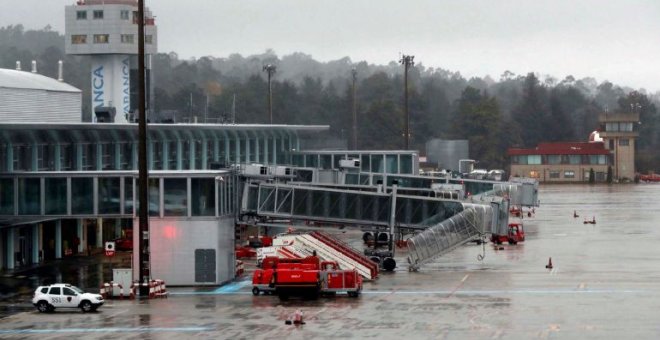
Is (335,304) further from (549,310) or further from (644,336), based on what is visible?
(644,336)

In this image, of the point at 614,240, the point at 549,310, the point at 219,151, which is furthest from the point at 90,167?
the point at 549,310

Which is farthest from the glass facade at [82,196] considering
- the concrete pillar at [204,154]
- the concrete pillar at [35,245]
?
the concrete pillar at [204,154]

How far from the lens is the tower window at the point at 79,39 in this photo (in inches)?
5645

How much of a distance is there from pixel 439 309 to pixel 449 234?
857 inches

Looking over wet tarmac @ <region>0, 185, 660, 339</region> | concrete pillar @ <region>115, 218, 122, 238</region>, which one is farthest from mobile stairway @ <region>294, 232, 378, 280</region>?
concrete pillar @ <region>115, 218, 122, 238</region>

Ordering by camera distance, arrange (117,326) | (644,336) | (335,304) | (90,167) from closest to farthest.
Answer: (644,336), (117,326), (335,304), (90,167)

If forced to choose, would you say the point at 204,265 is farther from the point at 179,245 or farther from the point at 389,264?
the point at 389,264

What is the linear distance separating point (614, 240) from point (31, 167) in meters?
42.8

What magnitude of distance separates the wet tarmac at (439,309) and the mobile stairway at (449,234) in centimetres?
103

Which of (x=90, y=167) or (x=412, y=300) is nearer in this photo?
(x=412, y=300)

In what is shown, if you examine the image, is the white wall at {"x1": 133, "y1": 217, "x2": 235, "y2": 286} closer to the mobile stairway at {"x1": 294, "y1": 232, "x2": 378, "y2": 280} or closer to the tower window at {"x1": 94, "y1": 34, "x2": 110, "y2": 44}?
the mobile stairway at {"x1": 294, "y1": 232, "x2": 378, "y2": 280}

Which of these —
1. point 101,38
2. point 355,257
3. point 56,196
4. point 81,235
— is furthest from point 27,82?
point 355,257

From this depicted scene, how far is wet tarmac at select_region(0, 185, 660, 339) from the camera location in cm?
5225

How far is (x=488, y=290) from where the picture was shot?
6662 centimetres
